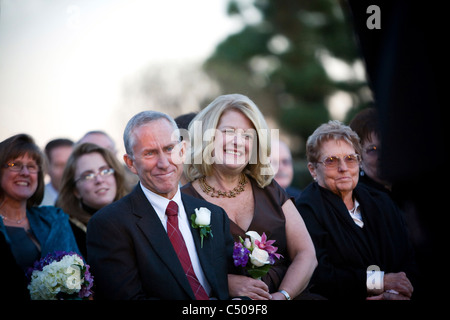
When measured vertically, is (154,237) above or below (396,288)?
above

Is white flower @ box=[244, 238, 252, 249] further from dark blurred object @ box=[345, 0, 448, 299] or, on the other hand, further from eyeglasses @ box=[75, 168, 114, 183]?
eyeglasses @ box=[75, 168, 114, 183]

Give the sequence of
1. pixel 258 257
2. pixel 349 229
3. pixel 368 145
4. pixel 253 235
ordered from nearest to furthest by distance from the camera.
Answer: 1. pixel 258 257
2. pixel 253 235
3. pixel 349 229
4. pixel 368 145

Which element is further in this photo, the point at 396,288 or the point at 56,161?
the point at 56,161

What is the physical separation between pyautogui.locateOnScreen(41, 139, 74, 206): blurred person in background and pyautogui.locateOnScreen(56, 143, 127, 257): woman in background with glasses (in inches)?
49.4

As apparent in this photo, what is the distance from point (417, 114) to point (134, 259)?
6.55ft

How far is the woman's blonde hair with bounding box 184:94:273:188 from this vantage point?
4199 mm

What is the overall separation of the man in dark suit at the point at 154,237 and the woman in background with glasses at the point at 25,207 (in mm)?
961

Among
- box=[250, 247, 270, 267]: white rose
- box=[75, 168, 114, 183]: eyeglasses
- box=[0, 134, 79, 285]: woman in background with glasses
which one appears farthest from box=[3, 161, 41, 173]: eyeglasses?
box=[250, 247, 270, 267]: white rose

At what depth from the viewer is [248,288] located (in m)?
3.66

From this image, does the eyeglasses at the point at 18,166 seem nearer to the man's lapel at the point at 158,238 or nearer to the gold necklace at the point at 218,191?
the man's lapel at the point at 158,238

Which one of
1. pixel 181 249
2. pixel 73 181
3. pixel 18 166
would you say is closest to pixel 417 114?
pixel 181 249

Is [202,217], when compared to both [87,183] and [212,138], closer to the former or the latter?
[212,138]

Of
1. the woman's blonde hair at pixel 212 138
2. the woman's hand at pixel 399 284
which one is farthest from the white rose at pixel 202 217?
the woman's hand at pixel 399 284
